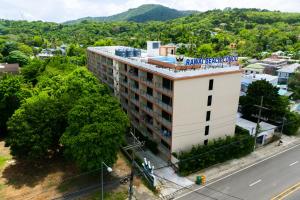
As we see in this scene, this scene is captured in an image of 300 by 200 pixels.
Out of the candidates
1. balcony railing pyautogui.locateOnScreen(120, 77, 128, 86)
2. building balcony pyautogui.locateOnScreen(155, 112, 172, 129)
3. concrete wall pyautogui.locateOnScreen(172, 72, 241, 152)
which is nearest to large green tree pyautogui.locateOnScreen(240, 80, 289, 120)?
concrete wall pyautogui.locateOnScreen(172, 72, 241, 152)

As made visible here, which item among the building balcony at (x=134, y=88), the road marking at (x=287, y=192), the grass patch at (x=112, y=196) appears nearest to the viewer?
the grass patch at (x=112, y=196)

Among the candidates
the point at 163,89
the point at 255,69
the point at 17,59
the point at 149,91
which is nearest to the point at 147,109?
the point at 149,91

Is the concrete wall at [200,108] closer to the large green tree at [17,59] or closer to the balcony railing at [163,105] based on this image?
the balcony railing at [163,105]

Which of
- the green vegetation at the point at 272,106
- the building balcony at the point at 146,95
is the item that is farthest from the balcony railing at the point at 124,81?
the green vegetation at the point at 272,106

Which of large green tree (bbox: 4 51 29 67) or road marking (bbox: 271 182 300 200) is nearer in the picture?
road marking (bbox: 271 182 300 200)

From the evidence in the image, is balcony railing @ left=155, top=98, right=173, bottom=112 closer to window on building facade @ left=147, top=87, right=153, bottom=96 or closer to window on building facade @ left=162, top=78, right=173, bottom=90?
window on building facade @ left=162, top=78, right=173, bottom=90

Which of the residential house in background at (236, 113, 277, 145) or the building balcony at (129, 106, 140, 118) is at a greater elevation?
the building balcony at (129, 106, 140, 118)
